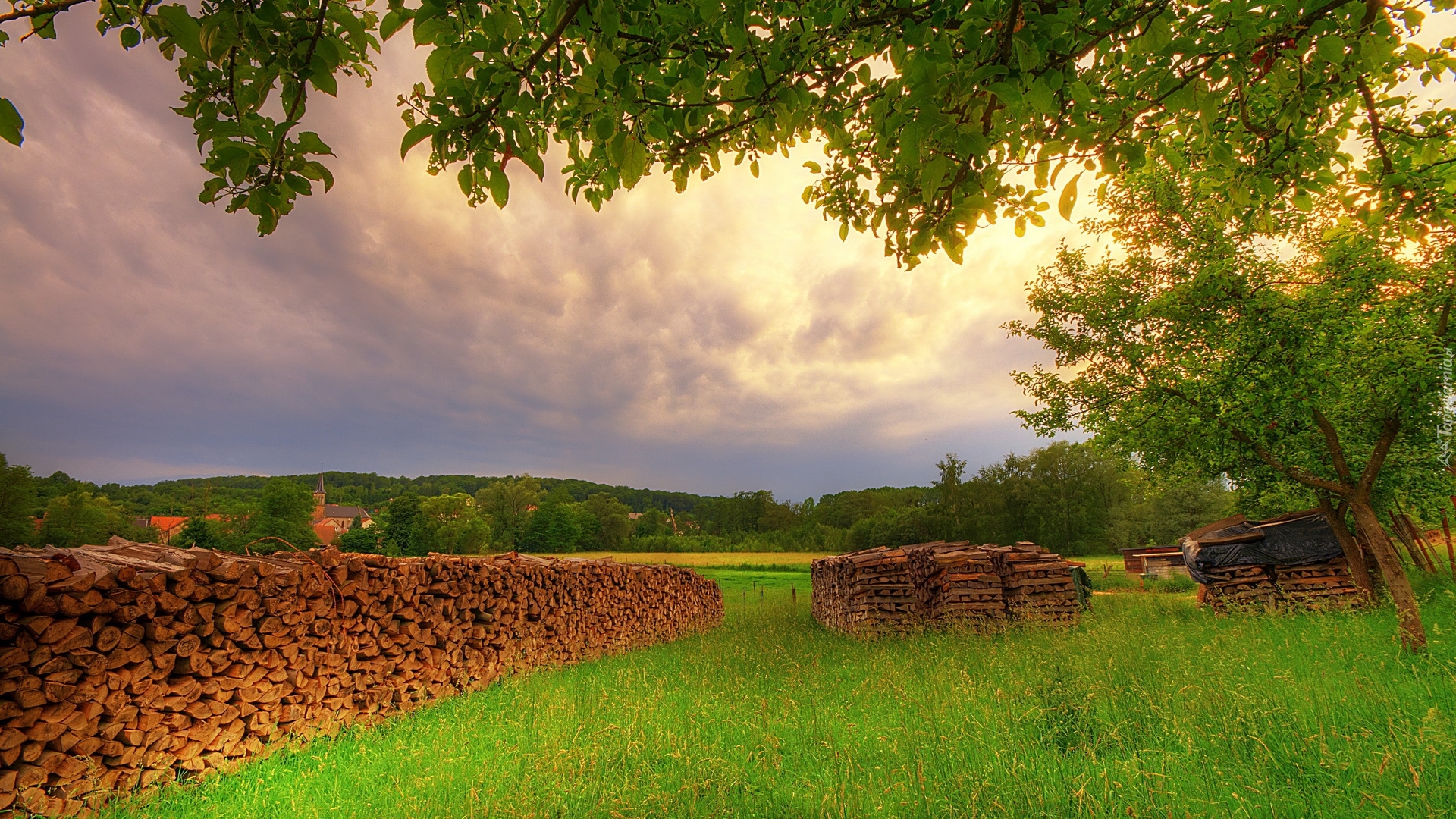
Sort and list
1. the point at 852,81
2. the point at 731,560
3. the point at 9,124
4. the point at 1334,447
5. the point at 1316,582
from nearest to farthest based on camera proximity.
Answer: the point at 9,124 < the point at 852,81 < the point at 1334,447 < the point at 1316,582 < the point at 731,560

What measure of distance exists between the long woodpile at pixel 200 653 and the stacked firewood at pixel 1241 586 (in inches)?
561

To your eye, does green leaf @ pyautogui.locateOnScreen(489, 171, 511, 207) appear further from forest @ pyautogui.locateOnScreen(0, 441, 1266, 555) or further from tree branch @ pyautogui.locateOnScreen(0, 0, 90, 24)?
forest @ pyautogui.locateOnScreen(0, 441, 1266, 555)

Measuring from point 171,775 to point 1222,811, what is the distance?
24.2 feet

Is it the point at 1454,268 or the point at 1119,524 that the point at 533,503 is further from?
the point at 1454,268

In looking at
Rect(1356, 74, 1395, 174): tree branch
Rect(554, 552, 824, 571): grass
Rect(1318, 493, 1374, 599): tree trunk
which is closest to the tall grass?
Rect(554, 552, 824, 571): grass

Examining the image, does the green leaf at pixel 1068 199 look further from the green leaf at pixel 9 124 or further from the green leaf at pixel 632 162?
the green leaf at pixel 9 124

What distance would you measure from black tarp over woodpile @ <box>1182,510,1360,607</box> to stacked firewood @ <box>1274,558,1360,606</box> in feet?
0.03

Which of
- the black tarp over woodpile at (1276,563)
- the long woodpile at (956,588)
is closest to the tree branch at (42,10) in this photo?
the long woodpile at (956,588)

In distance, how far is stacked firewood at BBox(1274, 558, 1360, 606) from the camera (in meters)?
10.7

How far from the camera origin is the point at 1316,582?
11023 mm

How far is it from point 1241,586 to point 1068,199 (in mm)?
13899

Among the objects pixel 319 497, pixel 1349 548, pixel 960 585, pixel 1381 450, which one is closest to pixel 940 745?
pixel 1381 450

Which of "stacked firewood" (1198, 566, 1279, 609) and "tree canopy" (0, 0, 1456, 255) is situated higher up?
"tree canopy" (0, 0, 1456, 255)

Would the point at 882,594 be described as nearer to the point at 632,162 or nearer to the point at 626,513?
the point at 632,162
